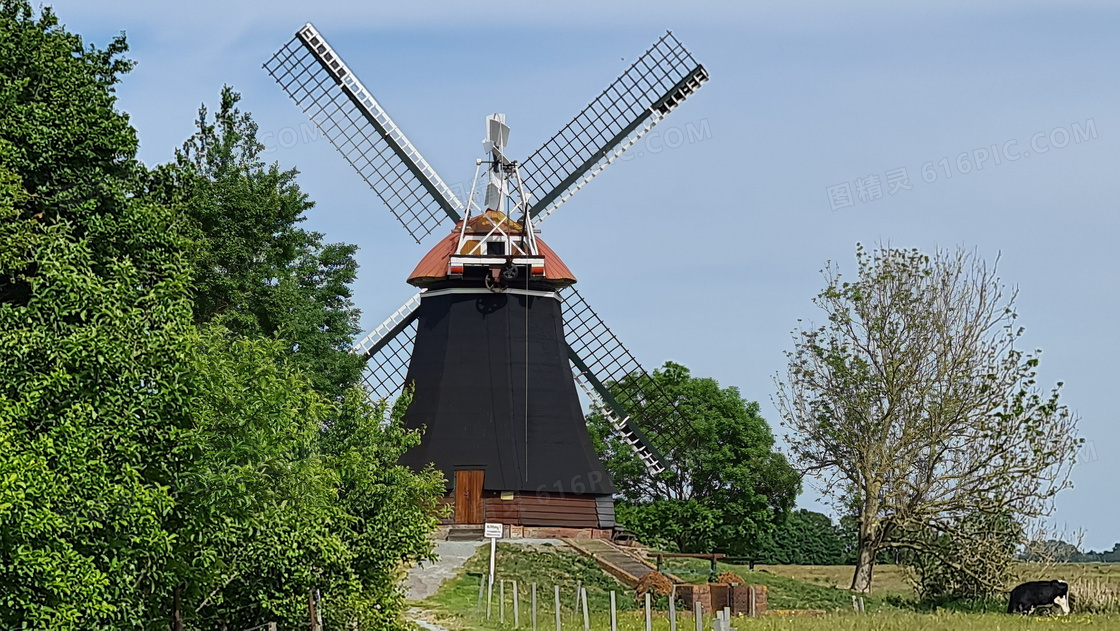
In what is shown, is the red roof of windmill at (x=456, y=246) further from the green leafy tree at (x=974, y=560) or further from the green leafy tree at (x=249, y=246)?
the green leafy tree at (x=974, y=560)

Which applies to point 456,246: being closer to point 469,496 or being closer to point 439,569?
point 469,496

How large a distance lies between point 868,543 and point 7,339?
25.5 m

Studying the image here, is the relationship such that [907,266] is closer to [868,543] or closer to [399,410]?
[868,543]

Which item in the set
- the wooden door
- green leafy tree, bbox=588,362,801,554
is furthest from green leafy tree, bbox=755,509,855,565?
the wooden door

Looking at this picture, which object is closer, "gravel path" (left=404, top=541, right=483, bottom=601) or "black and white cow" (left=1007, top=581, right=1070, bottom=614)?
"black and white cow" (left=1007, top=581, right=1070, bottom=614)

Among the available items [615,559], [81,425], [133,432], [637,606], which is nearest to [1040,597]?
[637,606]

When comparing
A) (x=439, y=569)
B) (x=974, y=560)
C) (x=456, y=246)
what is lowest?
(x=439, y=569)

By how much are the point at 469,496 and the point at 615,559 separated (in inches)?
168

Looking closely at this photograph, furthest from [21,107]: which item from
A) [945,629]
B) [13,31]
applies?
[945,629]

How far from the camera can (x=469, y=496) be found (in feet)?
118

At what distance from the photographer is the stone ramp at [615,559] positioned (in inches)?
1261

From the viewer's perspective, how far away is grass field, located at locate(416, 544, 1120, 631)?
2183 cm

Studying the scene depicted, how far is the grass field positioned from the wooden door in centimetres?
243

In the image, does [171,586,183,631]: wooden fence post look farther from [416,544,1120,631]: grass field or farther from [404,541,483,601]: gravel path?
[404,541,483,601]: gravel path
